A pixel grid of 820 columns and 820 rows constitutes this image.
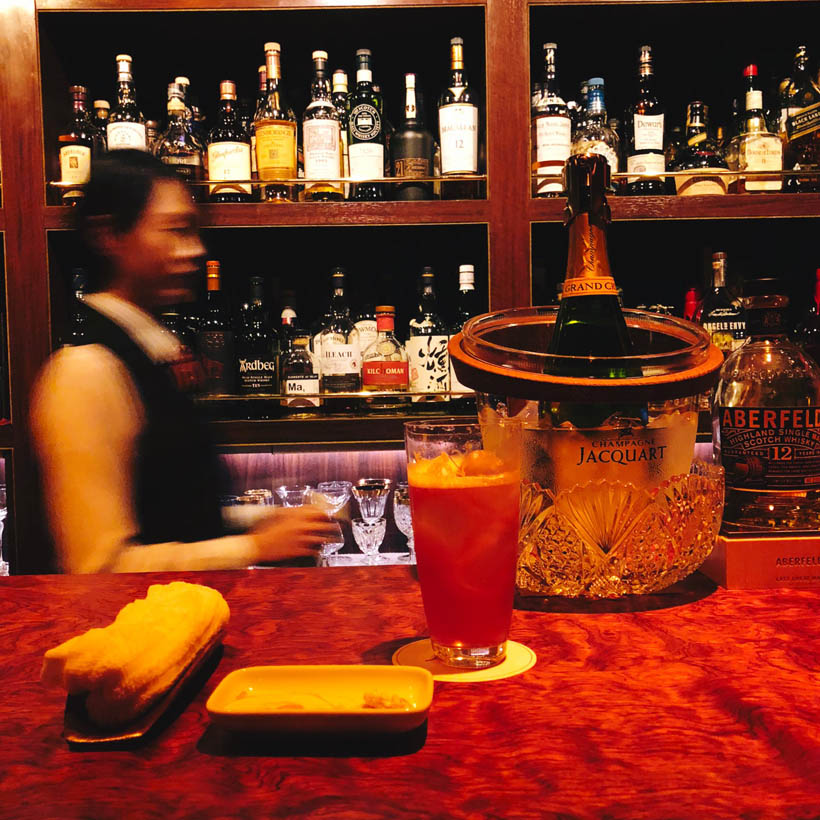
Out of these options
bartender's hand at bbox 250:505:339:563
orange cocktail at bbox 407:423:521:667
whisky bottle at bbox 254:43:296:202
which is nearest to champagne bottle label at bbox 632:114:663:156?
whisky bottle at bbox 254:43:296:202

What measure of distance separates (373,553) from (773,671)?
123cm

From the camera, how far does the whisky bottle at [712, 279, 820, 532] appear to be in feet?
2.48

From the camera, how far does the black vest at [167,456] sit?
151cm

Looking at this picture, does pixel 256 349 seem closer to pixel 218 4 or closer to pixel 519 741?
pixel 218 4

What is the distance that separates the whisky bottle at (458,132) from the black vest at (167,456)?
81 centimetres

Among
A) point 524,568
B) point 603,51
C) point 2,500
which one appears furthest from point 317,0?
point 524,568

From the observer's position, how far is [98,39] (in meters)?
1.90

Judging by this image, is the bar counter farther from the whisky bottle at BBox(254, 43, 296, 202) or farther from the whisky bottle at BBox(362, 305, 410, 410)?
the whisky bottle at BBox(254, 43, 296, 202)

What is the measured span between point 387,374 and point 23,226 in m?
0.92

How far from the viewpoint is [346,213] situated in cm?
180

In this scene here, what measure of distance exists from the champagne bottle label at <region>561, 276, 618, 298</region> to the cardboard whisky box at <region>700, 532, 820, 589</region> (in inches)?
11.4

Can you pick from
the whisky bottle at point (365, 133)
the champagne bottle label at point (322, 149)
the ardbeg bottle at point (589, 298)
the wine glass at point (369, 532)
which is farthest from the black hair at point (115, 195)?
the ardbeg bottle at point (589, 298)

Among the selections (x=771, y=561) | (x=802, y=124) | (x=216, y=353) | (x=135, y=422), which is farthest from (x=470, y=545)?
A: (x=802, y=124)

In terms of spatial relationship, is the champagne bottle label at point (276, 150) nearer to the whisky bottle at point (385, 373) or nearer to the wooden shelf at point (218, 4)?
the wooden shelf at point (218, 4)
